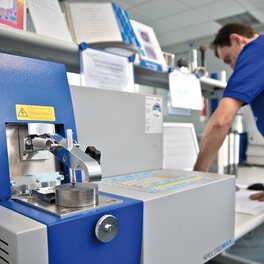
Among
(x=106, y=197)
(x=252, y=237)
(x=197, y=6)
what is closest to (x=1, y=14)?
(x=106, y=197)

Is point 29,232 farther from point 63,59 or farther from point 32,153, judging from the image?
point 63,59

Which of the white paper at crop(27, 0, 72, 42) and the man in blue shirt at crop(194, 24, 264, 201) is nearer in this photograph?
the white paper at crop(27, 0, 72, 42)

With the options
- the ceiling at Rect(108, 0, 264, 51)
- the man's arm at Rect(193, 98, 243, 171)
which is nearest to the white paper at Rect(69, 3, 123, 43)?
the man's arm at Rect(193, 98, 243, 171)

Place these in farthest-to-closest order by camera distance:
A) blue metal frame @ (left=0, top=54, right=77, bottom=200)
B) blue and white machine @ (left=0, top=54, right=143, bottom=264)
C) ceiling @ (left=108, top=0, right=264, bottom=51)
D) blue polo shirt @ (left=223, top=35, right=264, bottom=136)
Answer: ceiling @ (left=108, top=0, right=264, bottom=51), blue polo shirt @ (left=223, top=35, right=264, bottom=136), blue metal frame @ (left=0, top=54, right=77, bottom=200), blue and white machine @ (left=0, top=54, right=143, bottom=264)

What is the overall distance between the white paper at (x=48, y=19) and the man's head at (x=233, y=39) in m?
0.91

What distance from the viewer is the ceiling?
3.22 m

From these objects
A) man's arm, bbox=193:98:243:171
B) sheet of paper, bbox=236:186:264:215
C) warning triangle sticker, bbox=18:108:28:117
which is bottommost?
sheet of paper, bbox=236:186:264:215

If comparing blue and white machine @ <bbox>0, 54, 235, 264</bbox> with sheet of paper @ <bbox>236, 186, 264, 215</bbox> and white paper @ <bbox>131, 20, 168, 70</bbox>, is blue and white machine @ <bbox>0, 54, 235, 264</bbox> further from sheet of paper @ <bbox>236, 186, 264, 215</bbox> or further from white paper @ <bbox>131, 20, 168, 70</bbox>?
white paper @ <bbox>131, 20, 168, 70</bbox>

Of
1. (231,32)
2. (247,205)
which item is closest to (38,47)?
(247,205)

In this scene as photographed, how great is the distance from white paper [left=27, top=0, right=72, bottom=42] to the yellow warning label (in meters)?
0.34

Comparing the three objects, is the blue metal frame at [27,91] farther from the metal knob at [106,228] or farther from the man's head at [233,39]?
the man's head at [233,39]

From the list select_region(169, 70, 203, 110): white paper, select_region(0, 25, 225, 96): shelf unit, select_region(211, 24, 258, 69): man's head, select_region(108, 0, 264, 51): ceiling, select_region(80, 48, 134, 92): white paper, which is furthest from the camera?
select_region(108, 0, 264, 51): ceiling

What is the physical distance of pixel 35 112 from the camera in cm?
51

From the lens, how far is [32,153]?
0.51 meters
